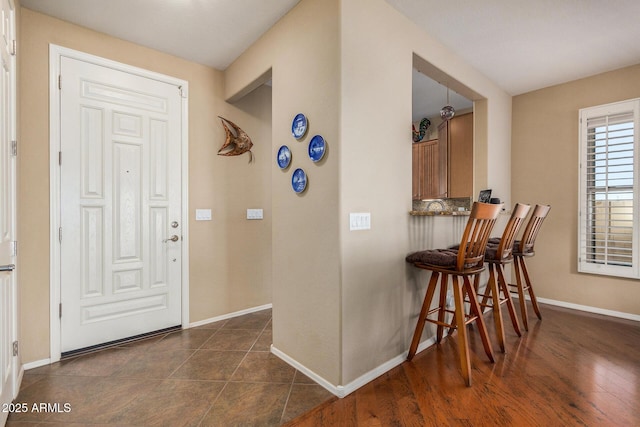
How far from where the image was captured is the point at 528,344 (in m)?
2.52

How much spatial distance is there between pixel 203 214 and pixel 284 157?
129 cm

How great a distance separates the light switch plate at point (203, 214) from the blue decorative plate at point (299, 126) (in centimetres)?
143

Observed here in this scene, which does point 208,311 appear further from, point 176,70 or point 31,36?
point 31,36

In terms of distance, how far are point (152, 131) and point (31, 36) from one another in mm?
974

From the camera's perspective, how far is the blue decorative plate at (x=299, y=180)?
2096 mm

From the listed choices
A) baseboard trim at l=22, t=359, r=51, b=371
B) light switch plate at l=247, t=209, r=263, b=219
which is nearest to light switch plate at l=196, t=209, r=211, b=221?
light switch plate at l=247, t=209, r=263, b=219

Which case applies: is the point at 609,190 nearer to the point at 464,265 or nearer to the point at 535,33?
the point at 535,33

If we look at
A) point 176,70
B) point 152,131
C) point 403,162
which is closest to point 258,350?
point 403,162

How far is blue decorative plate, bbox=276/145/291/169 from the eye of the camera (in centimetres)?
223

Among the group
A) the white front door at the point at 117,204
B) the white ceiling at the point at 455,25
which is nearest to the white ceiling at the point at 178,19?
the white ceiling at the point at 455,25

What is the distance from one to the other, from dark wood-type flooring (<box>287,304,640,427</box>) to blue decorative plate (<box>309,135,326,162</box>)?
151 cm

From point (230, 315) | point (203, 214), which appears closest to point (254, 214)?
point (203, 214)

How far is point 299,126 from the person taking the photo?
2127 mm

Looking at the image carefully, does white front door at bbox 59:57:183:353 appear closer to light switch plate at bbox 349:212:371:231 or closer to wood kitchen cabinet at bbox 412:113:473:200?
light switch plate at bbox 349:212:371:231
